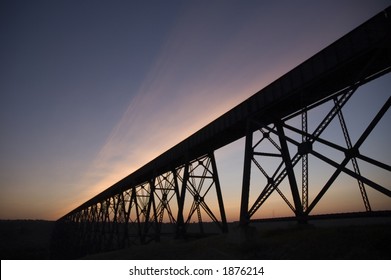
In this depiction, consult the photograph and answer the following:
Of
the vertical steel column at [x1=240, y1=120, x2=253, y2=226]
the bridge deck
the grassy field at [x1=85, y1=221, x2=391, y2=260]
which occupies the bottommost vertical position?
the grassy field at [x1=85, y1=221, x2=391, y2=260]

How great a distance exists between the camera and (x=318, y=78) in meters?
8.46

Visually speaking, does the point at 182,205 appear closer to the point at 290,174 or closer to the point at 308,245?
the point at 290,174

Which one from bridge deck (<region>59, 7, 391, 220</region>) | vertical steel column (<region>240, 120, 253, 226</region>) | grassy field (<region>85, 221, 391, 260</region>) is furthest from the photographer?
vertical steel column (<region>240, 120, 253, 226</region>)

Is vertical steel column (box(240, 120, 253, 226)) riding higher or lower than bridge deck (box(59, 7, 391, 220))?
lower

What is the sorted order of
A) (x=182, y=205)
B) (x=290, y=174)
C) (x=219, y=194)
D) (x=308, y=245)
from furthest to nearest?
1. (x=182, y=205)
2. (x=219, y=194)
3. (x=290, y=174)
4. (x=308, y=245)

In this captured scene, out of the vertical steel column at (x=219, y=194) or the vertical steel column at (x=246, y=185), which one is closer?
the vertical steel column at (x=246, y=185)

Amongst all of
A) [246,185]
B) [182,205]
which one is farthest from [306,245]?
[182,205]

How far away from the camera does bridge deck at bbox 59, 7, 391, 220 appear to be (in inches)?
284

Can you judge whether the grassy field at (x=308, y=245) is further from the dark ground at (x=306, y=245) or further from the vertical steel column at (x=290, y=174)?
the vertical steel column at (x=290, y=174)

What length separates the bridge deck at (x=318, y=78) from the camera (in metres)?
7.22

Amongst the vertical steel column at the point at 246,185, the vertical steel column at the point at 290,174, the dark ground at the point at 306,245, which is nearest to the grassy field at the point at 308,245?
the dark ground at the point at 306,245

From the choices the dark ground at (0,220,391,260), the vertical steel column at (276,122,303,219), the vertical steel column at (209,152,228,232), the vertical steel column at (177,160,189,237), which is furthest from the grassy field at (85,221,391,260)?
the vertical steel column at (177,160,189,237)

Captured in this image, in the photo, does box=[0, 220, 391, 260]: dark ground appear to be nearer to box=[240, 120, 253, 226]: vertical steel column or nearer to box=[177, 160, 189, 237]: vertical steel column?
box=[240, 120, 253, 226]: vertical steel column

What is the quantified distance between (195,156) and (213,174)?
175 cm
